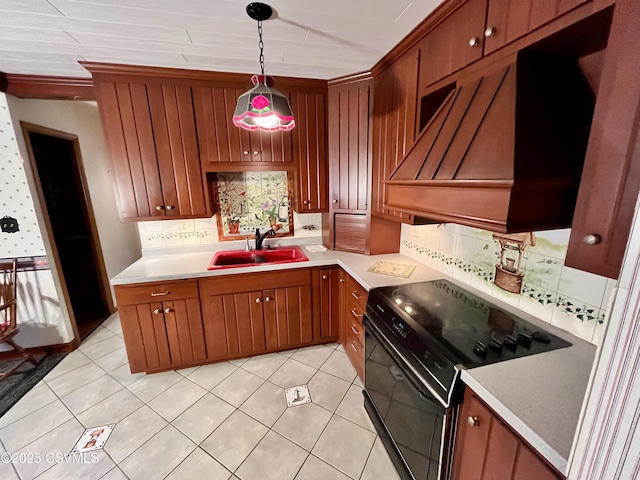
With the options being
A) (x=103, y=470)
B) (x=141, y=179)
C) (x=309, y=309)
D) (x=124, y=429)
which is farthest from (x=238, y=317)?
(x=141, y=179)

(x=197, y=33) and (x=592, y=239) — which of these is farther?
(x=197, y=33)

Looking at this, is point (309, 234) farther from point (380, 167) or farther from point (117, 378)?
point (117, 378)

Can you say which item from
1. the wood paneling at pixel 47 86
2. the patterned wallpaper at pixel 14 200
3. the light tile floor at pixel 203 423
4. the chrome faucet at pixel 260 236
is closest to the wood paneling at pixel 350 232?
the chrome faucet at pixel 260 236

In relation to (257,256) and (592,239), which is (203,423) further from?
(592,239)

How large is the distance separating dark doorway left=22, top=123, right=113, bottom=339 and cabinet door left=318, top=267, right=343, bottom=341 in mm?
2461

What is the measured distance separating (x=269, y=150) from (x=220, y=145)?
0.39 m

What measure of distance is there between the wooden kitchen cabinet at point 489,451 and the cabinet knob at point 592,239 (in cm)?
61

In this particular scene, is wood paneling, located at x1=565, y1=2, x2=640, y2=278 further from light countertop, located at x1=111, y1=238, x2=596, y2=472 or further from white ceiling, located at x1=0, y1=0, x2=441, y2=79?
white ceiling, located at x1=0, y1=0, x2=441, y2=79

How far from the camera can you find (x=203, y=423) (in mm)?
1736

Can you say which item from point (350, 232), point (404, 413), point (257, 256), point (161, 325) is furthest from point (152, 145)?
point (404, 413)

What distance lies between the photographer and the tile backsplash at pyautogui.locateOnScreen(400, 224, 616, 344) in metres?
1.08

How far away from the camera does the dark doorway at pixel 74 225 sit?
9.28 ft

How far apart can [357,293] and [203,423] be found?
1340 millimetres

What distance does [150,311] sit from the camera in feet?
6.61
